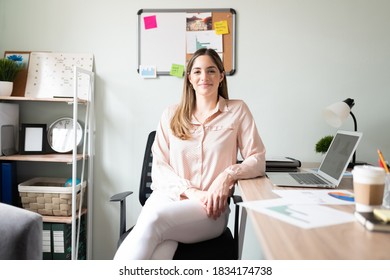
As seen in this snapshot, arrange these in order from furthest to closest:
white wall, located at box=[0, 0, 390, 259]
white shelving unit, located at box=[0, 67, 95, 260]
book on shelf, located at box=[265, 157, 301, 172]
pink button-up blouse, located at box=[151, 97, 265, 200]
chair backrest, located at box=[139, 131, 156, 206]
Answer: white wall, located at box=[0, 0, 390, 259] < white shelving unit, located at box=[0, 67, 95, 260] < chair backrest, located at box=[139, 131, 156, 206] < book on shelf, located at box=[265, 157, 301, 172] < pink button-up blouse, located at box=[151, 97, 265, 200]

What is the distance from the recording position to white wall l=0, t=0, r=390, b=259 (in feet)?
7.14

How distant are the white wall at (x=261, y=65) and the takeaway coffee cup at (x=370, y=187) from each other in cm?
135

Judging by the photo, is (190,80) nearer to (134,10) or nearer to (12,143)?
(134,10)

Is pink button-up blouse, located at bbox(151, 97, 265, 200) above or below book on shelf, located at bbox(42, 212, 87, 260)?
above

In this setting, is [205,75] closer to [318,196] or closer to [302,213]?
[318,196]

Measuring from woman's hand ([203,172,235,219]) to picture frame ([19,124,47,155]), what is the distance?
1.45m

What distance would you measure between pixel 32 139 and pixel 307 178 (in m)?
1.81

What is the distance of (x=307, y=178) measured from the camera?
147 centimetres

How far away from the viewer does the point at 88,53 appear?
227 cm

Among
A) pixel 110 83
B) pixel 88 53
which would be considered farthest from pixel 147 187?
pixel 88 53

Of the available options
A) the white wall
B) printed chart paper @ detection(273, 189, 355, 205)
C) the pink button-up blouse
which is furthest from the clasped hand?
the white wall

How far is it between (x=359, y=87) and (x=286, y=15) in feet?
2.23

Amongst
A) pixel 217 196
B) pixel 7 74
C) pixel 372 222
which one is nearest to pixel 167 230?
pixel 217 196

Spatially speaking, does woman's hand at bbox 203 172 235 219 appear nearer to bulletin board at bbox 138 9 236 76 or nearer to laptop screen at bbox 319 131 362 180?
laptop screen at bbox 319 131 362 180
